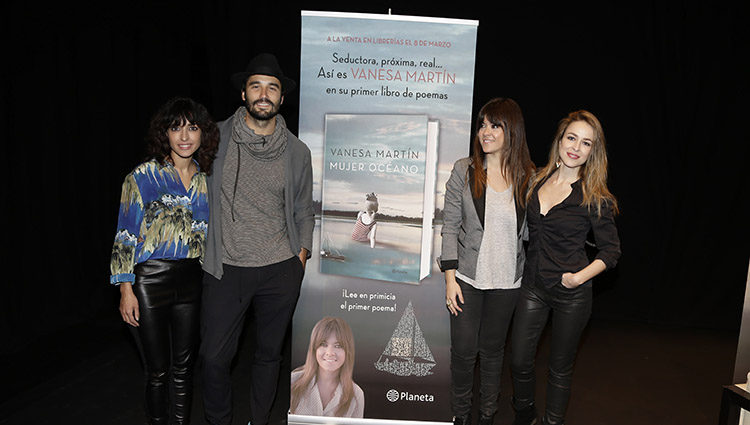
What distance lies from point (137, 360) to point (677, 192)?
4643mm

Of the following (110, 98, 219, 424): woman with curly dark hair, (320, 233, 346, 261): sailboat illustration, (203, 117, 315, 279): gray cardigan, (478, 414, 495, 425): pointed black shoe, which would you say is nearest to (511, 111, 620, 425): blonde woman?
(478, 414, 495, 425): pointed black shoe

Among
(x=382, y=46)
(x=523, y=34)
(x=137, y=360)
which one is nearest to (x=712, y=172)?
(x=523, y=34)

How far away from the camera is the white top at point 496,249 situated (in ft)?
7.62

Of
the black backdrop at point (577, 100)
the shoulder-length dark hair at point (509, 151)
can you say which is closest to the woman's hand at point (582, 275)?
the shoulder-length dark hair at point (509, 151)

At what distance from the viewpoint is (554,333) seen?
2.35m

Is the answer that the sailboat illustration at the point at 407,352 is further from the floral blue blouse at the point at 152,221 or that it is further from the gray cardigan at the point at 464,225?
the floral blue blouse at the point at 152,221

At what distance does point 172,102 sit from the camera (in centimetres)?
219

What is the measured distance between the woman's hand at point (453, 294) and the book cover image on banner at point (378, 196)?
0.89 feet

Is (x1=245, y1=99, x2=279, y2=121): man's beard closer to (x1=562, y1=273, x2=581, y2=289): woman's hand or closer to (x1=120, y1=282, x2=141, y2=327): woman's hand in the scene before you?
(x1=120, y1=282, x2=141, y2=327): woman's hand

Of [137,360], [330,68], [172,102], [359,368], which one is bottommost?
[137,360]

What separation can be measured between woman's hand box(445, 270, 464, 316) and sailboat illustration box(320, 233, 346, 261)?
576mm

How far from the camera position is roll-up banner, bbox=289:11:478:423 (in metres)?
2.51

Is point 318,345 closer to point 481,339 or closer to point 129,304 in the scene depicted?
point 481,339

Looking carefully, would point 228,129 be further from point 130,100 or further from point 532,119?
point 532,119
